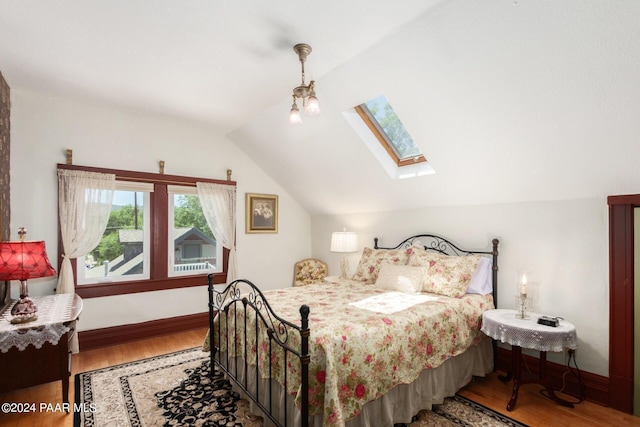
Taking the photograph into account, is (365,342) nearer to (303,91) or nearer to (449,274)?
(449,274)

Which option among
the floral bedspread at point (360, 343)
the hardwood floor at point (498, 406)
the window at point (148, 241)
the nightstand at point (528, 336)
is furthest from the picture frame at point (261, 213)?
the nightstand at point (528, 336)

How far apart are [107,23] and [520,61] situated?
2.77 meters

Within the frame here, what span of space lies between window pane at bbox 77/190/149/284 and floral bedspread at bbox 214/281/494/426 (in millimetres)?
1759

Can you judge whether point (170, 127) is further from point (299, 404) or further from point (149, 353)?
point (299, 404)

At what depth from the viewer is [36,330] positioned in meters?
2.33

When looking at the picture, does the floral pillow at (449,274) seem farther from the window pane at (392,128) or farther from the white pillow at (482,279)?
the window pane at (392,128)

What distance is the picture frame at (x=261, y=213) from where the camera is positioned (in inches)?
196

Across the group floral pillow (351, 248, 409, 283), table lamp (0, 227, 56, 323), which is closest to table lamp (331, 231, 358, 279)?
floral pillow (351, 248, 409, 283)

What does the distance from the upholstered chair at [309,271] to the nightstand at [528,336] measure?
2879 mm

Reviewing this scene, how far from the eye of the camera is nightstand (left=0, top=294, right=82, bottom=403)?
89.5 inches

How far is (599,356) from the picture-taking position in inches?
104

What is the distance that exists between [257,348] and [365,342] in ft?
2.69

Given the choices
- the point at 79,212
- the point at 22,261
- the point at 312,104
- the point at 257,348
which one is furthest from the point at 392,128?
the point at 79,212

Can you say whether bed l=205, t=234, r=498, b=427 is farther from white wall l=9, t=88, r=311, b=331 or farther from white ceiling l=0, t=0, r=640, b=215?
white wall l=9, t=88, r=311, b=331
